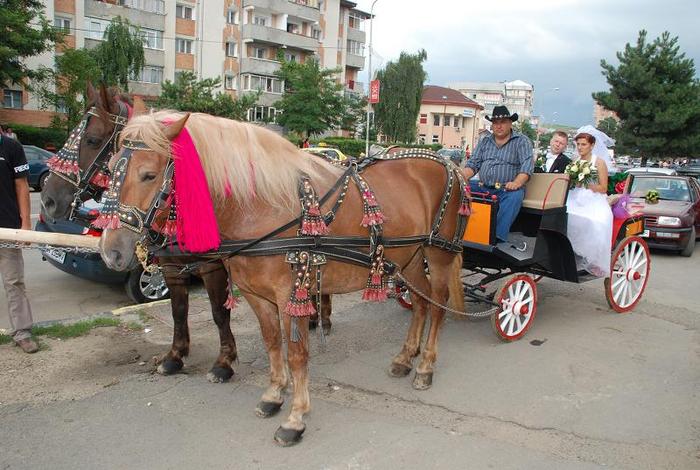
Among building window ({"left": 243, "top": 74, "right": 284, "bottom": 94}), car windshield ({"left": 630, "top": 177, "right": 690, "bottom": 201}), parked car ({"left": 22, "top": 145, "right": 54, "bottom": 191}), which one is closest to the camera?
car windshield ({"left": 630, "top": 177, "right": 690, "bottom": 201})

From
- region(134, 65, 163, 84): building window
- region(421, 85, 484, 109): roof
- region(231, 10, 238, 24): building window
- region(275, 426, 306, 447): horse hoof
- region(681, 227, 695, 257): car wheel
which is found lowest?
region(275, 426, 306, 447): horse hoof

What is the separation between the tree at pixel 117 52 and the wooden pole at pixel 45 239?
3016 centimetres

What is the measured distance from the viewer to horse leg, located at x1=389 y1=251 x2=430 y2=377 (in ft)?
14.7

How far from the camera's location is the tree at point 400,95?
169ft

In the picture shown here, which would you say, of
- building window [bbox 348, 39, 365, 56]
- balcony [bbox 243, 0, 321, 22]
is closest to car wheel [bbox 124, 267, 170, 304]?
balcony [bbox 243, 0, 321, 22]

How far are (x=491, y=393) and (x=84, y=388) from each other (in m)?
3.07

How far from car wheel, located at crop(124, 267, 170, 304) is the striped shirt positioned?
3827 millimetres

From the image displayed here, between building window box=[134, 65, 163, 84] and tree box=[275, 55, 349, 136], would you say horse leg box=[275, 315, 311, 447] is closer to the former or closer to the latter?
tree box=[275, 55, 349, 136]

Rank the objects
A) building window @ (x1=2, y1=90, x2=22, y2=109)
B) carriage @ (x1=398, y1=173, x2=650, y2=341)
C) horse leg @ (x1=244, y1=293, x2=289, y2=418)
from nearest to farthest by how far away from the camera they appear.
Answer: horse leg @ (x1=244, y1=293, x2=289, y2=418)
carriage @ (x1=398, y1=173, x2=650, y2=341)
building window @ (x1=2, y1=90, x2=22, y2=109)

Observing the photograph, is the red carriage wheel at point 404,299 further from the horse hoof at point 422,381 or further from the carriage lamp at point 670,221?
the carriage lamp at point 670,221

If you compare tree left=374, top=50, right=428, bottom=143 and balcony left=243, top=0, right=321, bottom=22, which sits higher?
balcony left=243, top=0, right=321, bottom=22

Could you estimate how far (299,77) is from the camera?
35.4 m

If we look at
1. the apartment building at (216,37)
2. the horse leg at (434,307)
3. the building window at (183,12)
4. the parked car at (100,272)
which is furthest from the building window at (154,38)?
the horse leg at (434,307)

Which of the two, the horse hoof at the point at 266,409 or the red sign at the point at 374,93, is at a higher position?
the red sign at the point at 374,93
